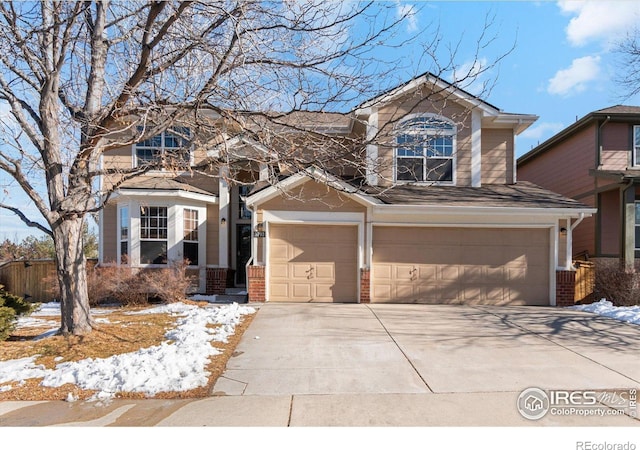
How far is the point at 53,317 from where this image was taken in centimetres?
919

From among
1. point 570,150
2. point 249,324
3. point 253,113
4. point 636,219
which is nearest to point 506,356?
point 249,324

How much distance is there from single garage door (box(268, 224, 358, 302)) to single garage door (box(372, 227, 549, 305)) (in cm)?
80

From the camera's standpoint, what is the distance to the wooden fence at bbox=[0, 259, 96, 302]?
1255 centimetres

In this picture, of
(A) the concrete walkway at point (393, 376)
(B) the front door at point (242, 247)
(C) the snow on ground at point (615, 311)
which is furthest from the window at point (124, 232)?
(C) the snow on ground at point (615, 311)

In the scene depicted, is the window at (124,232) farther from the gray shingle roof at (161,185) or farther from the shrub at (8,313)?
the shrub at (8,313)

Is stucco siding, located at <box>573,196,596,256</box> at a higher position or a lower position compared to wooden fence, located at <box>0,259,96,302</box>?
higher

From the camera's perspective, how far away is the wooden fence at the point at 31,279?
12.5m

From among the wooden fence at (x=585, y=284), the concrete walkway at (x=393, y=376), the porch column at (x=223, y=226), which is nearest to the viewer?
the concrete walkway at (x=393, y=376)

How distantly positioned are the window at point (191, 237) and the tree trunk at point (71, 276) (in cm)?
578

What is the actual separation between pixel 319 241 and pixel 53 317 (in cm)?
693

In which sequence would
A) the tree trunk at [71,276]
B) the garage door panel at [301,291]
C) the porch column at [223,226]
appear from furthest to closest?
the porch column at [223,226]
the garage door panel at [301,291]
the tree trunk at [71,276]

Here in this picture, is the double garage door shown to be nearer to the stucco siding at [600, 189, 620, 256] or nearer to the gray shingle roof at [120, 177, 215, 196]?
the gray shingle roof at [120, 177, 215, 196]

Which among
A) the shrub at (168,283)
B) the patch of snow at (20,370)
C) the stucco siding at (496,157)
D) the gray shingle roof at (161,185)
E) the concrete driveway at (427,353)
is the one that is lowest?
the concrete driveway at (427,353)

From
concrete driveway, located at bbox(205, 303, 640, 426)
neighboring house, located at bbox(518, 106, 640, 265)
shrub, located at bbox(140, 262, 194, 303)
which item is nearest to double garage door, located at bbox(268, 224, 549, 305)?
concrete driveway, located at bbox(205, 303, 640, 426)
